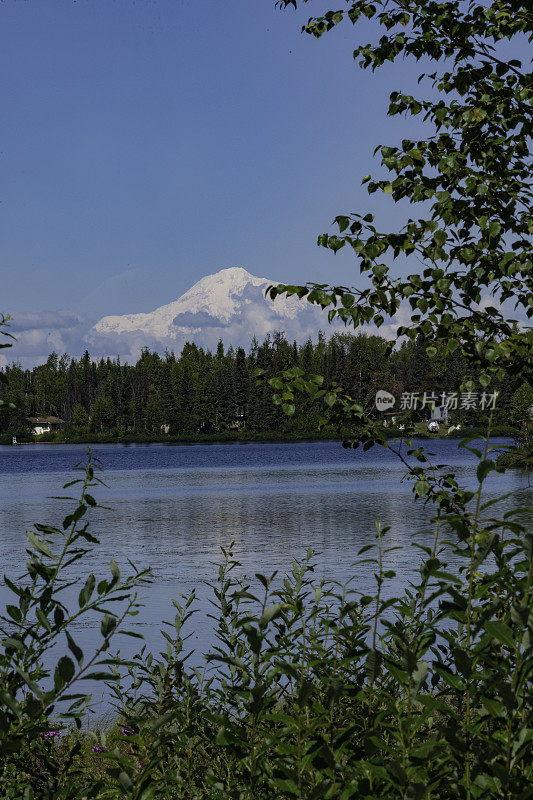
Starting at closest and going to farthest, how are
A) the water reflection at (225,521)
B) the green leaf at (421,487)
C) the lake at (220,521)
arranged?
the green leaf at (421,487), the lake at (220,521), the water reflection at (225,521)

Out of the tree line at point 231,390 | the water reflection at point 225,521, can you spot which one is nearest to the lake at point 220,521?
the water reflection at point 225,521

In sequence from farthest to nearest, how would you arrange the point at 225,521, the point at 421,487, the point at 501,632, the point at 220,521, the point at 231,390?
1. the point at 231,390
2. the point at 220,521
3. the point at 225,521
4. the point at 421,487
5. the point at 501,632

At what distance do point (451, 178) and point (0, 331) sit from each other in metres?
3.32

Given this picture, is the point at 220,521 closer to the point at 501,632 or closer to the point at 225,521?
the point at 225,521

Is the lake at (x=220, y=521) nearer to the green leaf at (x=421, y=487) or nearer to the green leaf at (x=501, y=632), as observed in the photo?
the green leaf at (x=421, y=487)

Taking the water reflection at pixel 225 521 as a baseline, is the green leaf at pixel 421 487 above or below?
above

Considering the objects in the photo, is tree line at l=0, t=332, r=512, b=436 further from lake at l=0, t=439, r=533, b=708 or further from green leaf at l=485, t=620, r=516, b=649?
green leaf at l=485, t=620, r=516, b=649

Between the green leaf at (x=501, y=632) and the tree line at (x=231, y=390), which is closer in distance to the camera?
the green leaf at (x=501, y=632)

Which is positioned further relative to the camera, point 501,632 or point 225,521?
point 225,521

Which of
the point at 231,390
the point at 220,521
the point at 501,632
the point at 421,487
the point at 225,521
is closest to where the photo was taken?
the point at 501,632

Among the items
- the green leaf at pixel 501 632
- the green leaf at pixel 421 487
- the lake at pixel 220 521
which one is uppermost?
the green leaf at pixel 421 487

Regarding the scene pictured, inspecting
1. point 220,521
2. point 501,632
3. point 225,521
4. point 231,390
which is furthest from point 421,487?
point 231,390

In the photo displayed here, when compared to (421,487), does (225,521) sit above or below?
below

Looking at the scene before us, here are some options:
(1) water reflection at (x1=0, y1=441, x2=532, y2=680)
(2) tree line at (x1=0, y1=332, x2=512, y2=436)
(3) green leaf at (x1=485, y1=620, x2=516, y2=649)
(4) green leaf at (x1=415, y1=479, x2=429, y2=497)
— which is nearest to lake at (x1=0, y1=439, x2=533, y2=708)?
(1) water reflection at (x1=0, y1=441, x2=532, y2=680)
